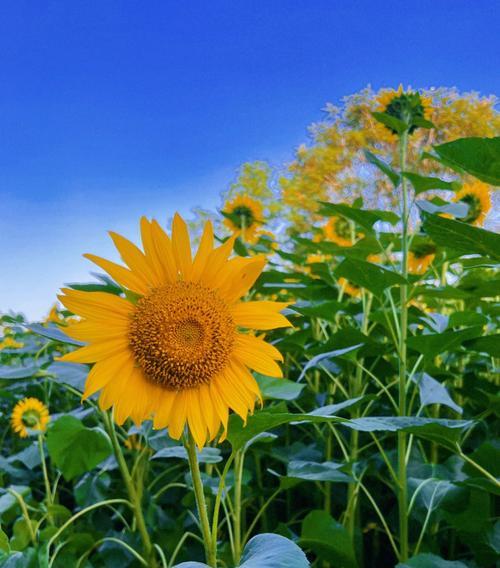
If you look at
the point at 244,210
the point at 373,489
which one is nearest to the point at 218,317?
the point at 373,489

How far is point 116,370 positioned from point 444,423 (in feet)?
1.28

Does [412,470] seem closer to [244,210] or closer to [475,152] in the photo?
[475,152]

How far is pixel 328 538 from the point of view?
0.93 m

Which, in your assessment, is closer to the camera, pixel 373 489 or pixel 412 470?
pixel 412 470

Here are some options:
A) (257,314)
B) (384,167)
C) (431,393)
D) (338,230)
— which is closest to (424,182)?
(384,167)

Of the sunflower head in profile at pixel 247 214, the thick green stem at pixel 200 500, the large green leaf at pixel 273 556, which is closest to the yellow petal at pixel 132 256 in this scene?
the thick green stem at pixel 200 500

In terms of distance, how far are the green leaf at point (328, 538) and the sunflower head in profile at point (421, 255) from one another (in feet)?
2.93

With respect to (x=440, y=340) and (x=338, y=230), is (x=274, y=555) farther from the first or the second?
(x=338, y=230)

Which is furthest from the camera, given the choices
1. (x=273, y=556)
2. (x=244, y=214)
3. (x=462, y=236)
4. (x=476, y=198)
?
(x=244, y=214)

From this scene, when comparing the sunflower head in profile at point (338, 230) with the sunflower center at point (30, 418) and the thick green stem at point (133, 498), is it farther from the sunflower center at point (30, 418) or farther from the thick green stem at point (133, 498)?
the thick green stem at point (133, 498)

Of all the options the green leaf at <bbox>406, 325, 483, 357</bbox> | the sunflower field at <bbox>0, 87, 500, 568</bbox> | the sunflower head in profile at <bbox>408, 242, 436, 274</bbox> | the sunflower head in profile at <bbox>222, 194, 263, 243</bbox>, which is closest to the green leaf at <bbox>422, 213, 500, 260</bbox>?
the sunflower field at <bbox>0, 87, 500, 568</bbox>

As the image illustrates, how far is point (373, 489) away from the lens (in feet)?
4.80

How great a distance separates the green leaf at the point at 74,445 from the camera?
1.02 metres

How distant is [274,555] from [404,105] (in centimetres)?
108
